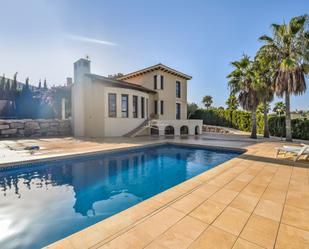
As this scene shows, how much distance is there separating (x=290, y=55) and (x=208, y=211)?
15156 mm

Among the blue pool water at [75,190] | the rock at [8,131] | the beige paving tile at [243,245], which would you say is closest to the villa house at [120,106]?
the rock at [8,131]

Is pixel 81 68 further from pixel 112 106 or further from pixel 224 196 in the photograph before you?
pixel 224 196

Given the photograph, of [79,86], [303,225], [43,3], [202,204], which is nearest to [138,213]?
[202,204]

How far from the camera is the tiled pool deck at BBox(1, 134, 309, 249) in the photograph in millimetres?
2365

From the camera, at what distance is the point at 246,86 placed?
15031 mm

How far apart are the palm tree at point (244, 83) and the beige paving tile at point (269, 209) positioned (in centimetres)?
1337

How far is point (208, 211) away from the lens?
3.21 meters

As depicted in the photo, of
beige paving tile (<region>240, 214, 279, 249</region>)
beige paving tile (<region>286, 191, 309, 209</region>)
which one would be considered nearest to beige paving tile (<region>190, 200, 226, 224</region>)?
beige paving tile (<region>240, 214, 279, 249</region>)

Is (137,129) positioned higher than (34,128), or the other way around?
(34,128)

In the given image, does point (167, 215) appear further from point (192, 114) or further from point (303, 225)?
point (192, 114)

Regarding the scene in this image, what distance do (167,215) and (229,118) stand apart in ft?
82.8

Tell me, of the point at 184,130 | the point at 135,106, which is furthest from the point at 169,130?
the point at 135,106

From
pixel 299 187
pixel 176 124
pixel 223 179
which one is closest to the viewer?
pixel 299 187

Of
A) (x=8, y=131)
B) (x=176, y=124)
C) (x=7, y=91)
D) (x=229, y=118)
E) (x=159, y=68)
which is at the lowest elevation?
(x=8, y=131)
